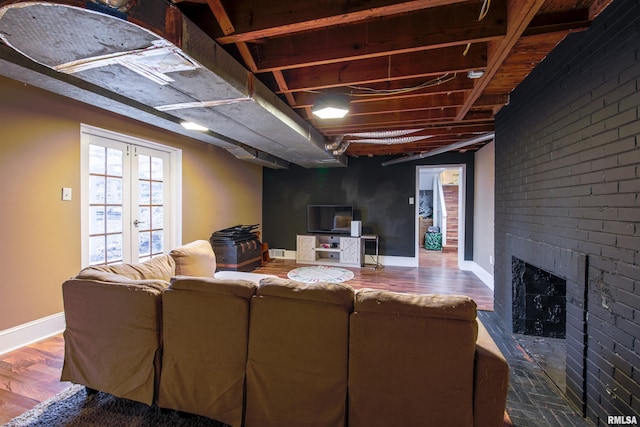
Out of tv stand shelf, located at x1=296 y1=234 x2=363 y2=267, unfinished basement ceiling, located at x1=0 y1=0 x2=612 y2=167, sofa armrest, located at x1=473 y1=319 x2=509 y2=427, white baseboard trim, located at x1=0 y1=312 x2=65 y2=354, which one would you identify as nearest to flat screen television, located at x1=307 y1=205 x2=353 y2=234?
tv stand shelf, located at x1=296 y1=234 x2=363 y2=267

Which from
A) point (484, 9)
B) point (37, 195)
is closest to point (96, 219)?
point (37, 195)

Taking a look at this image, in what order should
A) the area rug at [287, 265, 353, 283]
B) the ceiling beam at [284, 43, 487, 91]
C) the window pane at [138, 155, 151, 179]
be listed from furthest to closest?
the area rug at [287, 265, 353, 283], the window pane at [138, 155, 151, 179], the ceiling beam at [284, 43, 487, 91]

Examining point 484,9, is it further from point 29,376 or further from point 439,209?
point 439,209

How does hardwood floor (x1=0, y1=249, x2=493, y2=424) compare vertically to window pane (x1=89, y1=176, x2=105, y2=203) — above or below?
below

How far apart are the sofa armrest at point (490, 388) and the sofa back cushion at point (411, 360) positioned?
1.2 inches

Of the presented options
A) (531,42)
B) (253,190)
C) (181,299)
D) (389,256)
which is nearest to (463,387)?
A: (181,299)

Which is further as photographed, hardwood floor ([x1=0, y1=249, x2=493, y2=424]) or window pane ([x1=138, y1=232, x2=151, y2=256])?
window pane ([x1=138, y1=232, x2=151, y2=256])

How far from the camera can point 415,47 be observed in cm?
188

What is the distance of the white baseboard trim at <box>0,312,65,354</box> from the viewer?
2.41m

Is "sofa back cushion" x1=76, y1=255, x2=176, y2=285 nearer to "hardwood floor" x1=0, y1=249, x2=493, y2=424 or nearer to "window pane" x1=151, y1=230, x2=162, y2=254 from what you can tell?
"hardwood floor" x1=0, y1=249, x2=493, y2=424

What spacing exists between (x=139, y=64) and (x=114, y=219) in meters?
2.37

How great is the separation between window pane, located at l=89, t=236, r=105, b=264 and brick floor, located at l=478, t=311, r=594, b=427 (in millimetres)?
4104

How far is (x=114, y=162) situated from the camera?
11.3 ft

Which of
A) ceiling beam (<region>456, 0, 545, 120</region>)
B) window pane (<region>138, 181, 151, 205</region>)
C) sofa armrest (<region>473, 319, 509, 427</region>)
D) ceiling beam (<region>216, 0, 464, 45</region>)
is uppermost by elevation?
ceiling beam (<region>216, 0, 464, 45</region>)
